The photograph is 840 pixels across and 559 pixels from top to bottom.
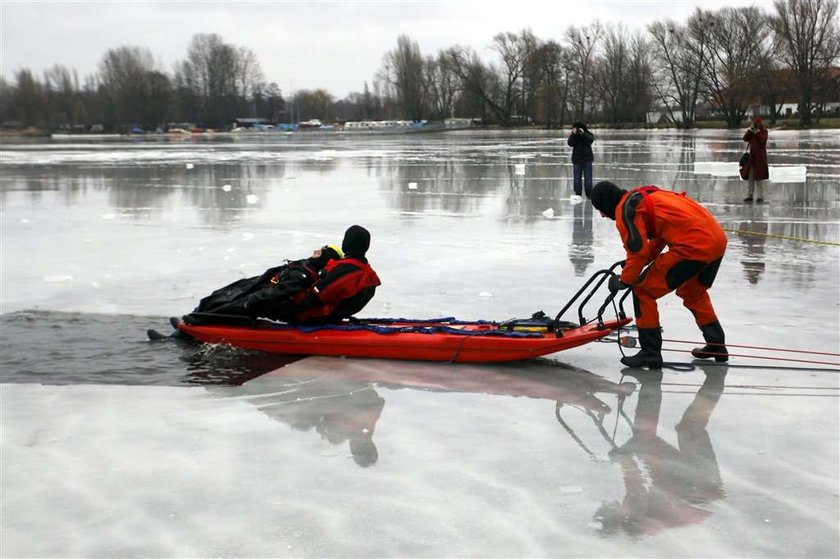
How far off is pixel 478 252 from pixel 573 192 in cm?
829

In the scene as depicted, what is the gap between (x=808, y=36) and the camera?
251 ft

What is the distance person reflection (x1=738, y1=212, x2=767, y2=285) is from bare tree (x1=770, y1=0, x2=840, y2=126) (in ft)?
220

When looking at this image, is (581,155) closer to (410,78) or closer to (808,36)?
(808,36)

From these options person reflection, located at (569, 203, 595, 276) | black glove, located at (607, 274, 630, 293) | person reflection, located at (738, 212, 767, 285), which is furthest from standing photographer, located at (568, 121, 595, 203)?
black glove, located at (607, 274, 630, 293)

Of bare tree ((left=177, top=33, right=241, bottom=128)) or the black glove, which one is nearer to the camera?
the black glove

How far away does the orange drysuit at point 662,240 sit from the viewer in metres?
6.05

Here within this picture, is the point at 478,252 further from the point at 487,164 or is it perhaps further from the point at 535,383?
the point at 487,164

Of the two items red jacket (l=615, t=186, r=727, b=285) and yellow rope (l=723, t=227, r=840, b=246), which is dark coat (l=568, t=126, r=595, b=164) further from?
red jacket (l=615, t=186, r=727, b=285)

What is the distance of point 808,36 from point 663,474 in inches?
3199

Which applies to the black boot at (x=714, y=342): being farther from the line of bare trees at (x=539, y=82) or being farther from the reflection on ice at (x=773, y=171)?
the line of bare trees at (x=539, y=82)

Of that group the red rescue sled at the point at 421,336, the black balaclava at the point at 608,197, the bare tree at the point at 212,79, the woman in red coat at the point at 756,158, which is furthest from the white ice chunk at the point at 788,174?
the bare tree at the point at 212,79

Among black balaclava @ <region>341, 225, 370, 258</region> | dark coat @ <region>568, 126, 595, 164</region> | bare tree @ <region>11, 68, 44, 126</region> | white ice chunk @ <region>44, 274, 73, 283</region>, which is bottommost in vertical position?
white ice chunk @ <region>44, 274, 73, 283</region>

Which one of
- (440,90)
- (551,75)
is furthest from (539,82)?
(440,90)

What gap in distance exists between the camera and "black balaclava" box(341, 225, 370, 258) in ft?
22.0
